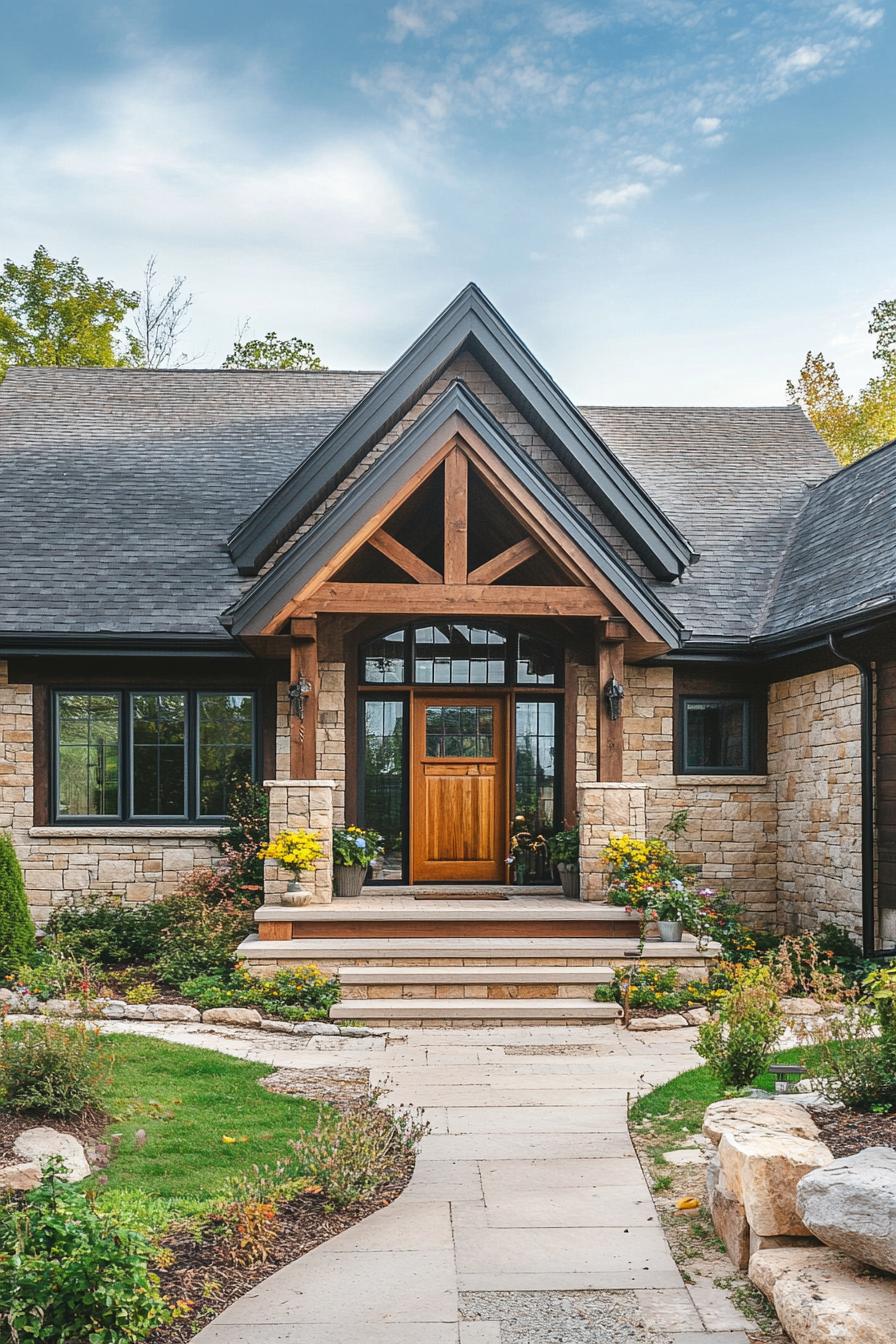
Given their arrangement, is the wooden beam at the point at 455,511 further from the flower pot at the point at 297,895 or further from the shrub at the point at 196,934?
the shrub at the point at 196,934

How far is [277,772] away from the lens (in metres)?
12.0

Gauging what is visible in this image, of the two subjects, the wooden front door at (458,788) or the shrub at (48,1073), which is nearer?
the shrub at (48,1073)

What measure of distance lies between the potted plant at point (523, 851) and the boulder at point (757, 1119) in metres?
6.84

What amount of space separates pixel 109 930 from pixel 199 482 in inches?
240

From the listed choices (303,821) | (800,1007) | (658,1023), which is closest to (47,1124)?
(303,821)

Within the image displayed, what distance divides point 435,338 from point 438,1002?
6.82 metres

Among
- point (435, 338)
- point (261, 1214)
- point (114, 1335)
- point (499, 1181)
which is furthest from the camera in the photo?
point (435, 338)

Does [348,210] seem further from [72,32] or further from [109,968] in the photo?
[109,968]

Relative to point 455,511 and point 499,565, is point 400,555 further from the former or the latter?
point 499,565

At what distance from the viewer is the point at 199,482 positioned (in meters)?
14.4

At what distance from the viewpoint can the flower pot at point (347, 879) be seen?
11.3 meters

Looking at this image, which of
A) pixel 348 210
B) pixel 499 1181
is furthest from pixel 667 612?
pixel 348 210

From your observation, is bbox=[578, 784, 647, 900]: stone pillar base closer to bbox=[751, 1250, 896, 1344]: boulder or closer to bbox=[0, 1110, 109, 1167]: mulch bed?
bbox=[0, 1110, 109, 1167]: mulch bed

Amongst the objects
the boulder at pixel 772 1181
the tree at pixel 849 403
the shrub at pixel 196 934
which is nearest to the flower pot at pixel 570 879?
the shrub at pixel 196 934
